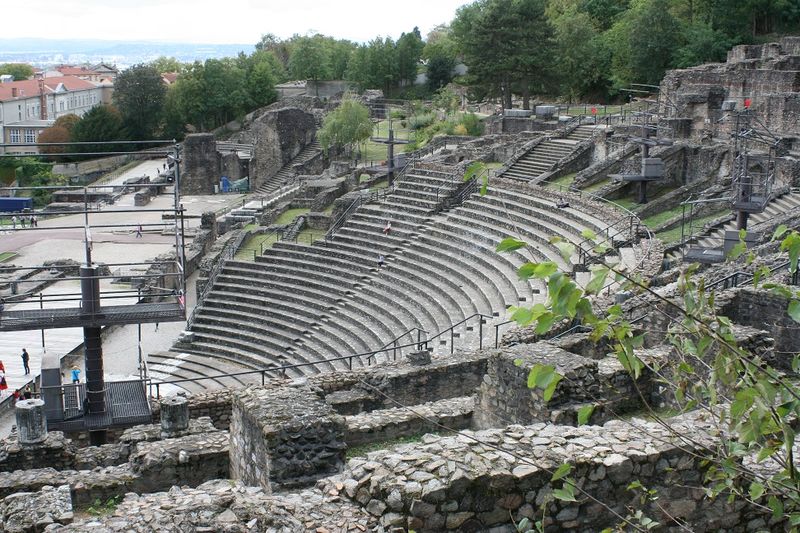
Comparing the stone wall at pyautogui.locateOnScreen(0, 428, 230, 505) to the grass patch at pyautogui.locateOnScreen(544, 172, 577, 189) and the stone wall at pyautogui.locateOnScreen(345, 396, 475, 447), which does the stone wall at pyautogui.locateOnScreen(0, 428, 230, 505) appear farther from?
the grass patch at pyautogui.locateOnScreen(544, 172, 577, 189)

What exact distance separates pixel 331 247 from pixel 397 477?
21.4m

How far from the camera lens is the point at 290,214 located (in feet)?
112

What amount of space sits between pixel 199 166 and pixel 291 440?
44.8 m

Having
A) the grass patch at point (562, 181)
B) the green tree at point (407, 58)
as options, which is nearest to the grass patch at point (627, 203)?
the grass patch at point (562, 181)

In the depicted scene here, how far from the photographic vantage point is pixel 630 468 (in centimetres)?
652

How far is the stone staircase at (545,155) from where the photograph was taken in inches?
1203

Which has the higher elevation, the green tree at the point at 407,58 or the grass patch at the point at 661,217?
the green tree at the point at 407,58

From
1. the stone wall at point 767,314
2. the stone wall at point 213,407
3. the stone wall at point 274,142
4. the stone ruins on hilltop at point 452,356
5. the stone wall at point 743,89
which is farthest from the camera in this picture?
the stone wall at point 274,142

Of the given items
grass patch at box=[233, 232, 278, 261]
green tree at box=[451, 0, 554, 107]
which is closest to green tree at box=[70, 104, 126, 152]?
green tree at box=[451, 0, 554, 107]

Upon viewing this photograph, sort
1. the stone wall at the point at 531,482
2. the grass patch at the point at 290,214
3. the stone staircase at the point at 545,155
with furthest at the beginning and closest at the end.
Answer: the grass patch at the point at 290,214, the stone staircase at the point at 545,155, the stone wall at the point at 531,482

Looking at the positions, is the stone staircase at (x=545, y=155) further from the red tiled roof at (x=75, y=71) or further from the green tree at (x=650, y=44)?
the red tiled roof at (x=75, y=71)

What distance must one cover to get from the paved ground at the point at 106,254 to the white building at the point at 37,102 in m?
23.5

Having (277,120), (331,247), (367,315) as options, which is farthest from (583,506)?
(277,120)

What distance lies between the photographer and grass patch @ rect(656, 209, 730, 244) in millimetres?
22339
